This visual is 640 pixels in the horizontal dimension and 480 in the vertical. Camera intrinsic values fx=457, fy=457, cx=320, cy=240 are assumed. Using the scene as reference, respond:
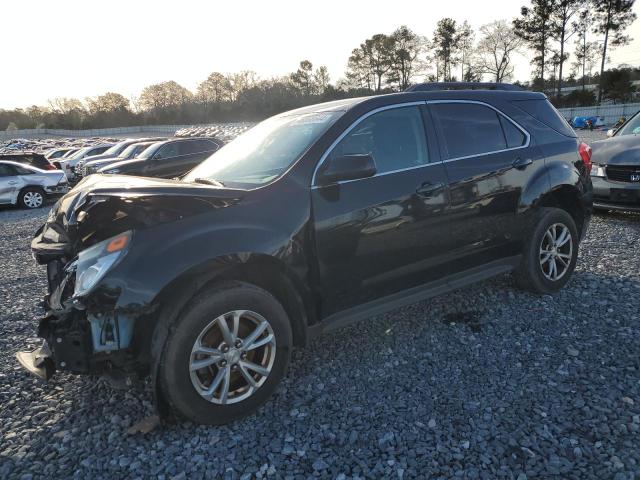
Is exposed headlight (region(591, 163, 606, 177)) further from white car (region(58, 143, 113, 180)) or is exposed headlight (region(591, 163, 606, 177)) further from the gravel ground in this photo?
white car (region(58, 143, 113, 180))

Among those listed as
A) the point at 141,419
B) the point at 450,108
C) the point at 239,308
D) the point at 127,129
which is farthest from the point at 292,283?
the point at 127,129

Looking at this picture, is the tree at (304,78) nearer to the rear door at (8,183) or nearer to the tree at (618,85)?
the tree at (618,85)

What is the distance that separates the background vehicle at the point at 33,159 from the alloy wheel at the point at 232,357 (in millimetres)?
14320

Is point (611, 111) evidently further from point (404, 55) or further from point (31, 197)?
point (31, 197)

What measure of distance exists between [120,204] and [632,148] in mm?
7045

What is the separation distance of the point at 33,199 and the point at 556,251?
14.0 metres

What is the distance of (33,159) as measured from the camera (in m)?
14.6

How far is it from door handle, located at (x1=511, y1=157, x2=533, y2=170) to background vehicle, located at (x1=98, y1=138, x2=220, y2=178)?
886 centimetres

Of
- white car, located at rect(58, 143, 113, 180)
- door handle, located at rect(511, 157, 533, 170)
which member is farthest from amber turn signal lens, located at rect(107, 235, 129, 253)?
white car, located at rect(58, 143, 113, 180)

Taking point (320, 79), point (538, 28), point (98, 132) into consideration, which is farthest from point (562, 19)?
point (98, 132)

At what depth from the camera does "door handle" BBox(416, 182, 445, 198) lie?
130 inches

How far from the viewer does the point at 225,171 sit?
3.47m

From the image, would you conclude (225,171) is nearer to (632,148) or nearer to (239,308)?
(239,308)

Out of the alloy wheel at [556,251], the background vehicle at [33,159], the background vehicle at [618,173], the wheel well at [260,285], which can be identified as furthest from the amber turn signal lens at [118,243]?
the background vehicle at [33,159]
